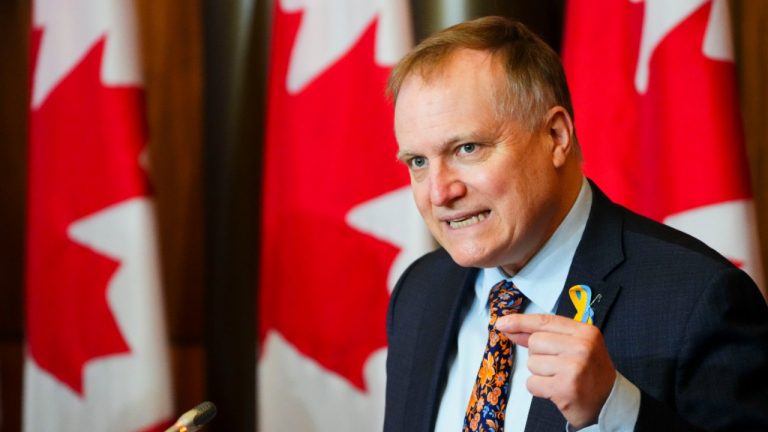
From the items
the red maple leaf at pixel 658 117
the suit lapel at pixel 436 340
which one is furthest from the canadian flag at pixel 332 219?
the suit lapel at pixel 436 340

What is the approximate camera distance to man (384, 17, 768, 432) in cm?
150

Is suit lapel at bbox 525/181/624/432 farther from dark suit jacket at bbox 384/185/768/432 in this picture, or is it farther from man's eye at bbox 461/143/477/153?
man's eye at bbox 461/143/477/153

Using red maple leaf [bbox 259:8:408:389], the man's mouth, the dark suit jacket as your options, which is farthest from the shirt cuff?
red maple leaf [bbox 259:8:408:389]

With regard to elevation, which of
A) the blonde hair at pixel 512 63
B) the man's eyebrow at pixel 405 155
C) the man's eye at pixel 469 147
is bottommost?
the man's eyebrow at pixel 405 155

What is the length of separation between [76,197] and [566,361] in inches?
91.8

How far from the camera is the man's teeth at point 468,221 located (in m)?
1.73

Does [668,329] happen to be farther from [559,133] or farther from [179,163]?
[179,163]

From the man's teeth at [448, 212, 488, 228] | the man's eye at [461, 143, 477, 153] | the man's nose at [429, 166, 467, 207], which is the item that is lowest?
the man's teeth at [448, 212, 488, 228]

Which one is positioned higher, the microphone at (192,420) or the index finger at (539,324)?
the index finger at (539,324)

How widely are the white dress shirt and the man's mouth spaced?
15cm

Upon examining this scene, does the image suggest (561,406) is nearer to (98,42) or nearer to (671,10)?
(671,10)

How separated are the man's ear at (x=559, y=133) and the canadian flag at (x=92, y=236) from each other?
1.78m

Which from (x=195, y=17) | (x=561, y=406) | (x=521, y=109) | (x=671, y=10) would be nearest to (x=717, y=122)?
(x=671, y=10)

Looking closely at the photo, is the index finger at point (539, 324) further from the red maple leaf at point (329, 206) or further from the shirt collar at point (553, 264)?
the red maple leaf at point (329, 206)
